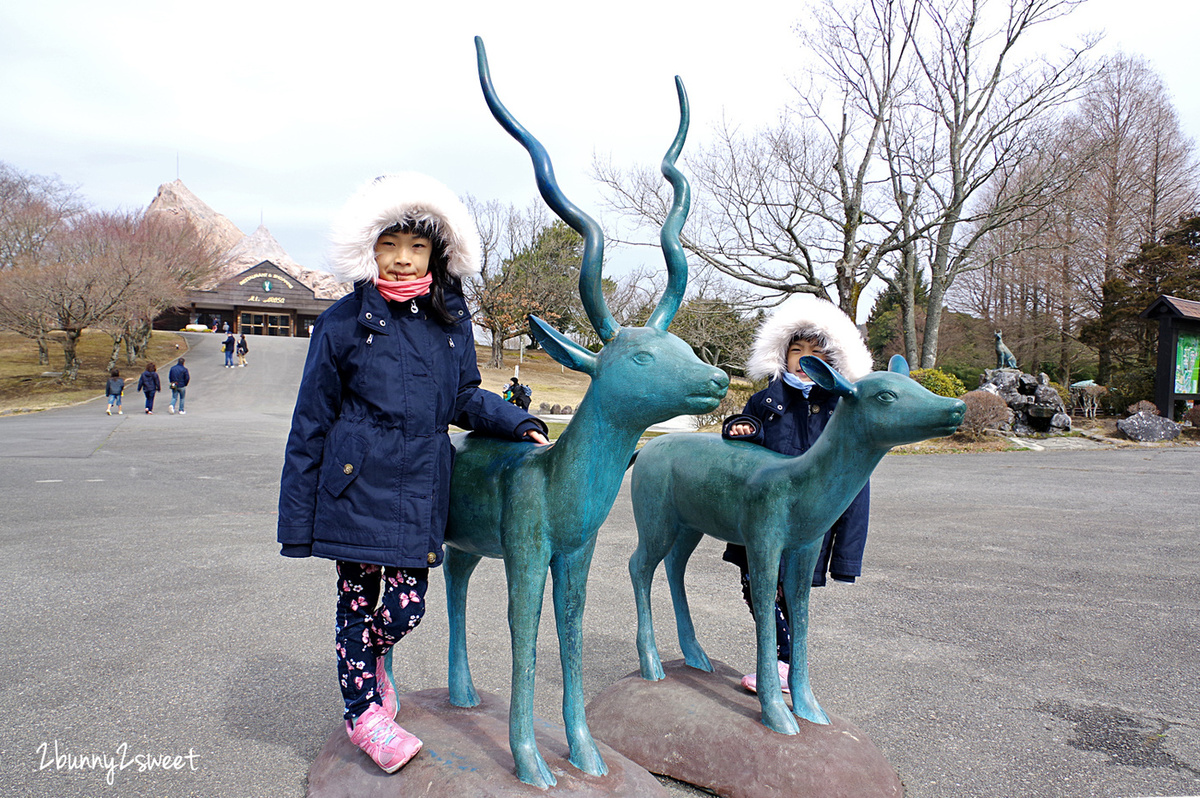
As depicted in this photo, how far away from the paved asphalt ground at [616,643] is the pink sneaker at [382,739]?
0.42 metres

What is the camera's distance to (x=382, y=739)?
7.63 feet

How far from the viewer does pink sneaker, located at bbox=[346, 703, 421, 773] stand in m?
2.30

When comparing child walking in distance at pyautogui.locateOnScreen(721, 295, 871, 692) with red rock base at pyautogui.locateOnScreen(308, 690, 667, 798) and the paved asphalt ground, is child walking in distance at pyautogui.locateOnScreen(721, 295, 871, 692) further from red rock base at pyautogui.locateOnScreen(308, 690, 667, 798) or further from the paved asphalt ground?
red rock base at pyautogui.locateOnScreen(308, 690, 667, 798)

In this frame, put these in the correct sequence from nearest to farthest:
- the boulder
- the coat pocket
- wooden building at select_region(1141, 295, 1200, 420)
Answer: the coat pocket
the boulder
wooden building at select_region(1141, 295, 1200, 420)

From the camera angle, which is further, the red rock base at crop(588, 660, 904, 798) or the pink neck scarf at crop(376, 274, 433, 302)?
the red rock base at crop(588, 660, 904, 798)

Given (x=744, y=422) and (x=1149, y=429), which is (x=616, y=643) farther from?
(x=1149, y=429)

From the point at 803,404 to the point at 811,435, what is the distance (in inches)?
5.9

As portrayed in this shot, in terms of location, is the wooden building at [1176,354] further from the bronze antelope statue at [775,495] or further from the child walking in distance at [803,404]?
the bronze antelope statue at [775,495]

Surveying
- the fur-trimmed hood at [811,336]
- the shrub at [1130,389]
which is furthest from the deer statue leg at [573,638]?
the shrub at [1130,389]

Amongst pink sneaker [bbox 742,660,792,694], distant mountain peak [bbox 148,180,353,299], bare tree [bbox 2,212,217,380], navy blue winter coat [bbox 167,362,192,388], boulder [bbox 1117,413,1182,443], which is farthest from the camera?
distant mountain peak [bbox 148,180,353,299]

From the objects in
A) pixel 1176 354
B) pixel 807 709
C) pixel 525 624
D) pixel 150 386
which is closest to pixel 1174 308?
pixel 1176 354

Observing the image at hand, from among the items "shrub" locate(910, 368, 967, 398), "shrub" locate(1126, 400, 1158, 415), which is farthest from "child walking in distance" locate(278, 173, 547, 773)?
"shrub" locate(1126, 400, 1158, 415)

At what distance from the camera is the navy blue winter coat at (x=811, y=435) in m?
3.17

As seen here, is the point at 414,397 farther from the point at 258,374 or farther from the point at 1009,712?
the point at 258,374
